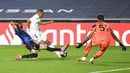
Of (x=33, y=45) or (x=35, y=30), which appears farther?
(x=35, y=30)

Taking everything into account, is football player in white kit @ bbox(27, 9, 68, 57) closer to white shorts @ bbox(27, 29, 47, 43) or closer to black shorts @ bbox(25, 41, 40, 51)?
white shorts @ bbox(27, 29, 47, 43)

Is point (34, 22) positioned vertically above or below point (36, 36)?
above

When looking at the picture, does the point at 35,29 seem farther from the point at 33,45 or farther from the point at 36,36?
the point at 33,45

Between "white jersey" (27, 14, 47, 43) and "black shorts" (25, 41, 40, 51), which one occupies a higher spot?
"white jersey" (27, 14, 47, 43)

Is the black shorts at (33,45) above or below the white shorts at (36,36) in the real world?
below

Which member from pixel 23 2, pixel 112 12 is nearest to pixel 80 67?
pixel 112 12

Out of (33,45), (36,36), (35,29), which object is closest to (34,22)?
(35,29)

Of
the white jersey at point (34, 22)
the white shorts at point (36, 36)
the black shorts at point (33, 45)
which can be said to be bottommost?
the black shorts at point (33, 45)

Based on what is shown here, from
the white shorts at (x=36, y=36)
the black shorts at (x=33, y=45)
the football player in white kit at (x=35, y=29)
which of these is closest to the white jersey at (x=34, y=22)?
the football player in white kit at (x=35, y=29)

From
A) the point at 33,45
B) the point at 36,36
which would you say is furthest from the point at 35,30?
the point at 33,45

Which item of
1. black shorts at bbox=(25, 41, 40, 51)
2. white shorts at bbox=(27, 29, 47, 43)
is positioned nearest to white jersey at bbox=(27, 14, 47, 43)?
white shorts at bbox=(27, 29, 47, 43)

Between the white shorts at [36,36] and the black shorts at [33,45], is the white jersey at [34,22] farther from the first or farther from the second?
the black shorts at [33,45]

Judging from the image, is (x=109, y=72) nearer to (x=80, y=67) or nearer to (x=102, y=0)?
(x=80, y=67)

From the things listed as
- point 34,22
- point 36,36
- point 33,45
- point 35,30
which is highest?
point 34,22
